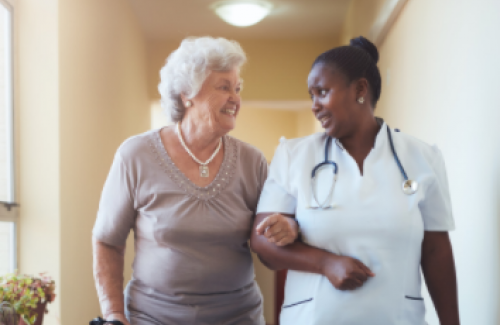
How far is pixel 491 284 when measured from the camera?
1.45 m

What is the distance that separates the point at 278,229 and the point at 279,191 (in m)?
0.12

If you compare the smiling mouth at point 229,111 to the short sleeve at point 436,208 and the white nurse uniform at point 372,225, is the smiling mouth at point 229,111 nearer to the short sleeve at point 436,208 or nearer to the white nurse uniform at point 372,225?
the white nurse uniform at point 372,225

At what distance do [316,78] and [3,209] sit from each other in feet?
6.37

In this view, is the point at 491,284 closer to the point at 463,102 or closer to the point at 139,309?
the point at 463,102

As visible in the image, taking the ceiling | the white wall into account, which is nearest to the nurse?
the white wall

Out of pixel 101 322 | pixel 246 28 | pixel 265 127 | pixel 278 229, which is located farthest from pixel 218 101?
pixel 265 127

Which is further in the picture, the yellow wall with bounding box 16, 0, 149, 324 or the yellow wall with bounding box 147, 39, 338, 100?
the yellow wall with bounding box 147, 39, 338, 100

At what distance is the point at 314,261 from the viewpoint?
1.21 metres

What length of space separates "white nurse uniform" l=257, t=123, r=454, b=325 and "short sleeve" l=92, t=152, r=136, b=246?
22.3 inches

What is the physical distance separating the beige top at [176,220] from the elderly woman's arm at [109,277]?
0.15 feet

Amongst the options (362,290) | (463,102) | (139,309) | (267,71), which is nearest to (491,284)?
(362,290)

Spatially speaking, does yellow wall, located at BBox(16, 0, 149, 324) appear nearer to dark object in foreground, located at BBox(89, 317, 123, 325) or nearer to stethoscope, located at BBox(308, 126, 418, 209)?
dark object in foreground, located at BBox(89, 317, 123, 325)

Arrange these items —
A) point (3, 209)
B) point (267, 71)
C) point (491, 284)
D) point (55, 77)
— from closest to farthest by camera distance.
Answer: point (491, 284)
point (3, 209)
point (55, 77)
point (267, 71)

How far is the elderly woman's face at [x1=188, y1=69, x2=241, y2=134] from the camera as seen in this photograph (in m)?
1.73
